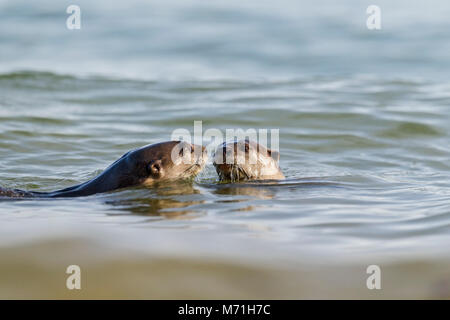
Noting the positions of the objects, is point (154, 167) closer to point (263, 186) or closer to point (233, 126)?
point (263, 186)

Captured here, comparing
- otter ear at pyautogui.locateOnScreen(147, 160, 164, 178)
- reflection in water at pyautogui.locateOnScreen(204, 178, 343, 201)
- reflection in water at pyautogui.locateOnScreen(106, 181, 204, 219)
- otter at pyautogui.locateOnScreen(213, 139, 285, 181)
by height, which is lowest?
reflection in water at pyautogui.locateOnScreen(106, 181, 204, 219)

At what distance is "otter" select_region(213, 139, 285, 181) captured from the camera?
6.73 meters

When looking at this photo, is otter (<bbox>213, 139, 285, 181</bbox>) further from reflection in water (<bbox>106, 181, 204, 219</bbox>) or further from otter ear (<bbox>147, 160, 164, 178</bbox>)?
otter ear (<bbox>147, 160, 164, 178</bbox>)

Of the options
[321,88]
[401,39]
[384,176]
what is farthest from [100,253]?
[401,39]

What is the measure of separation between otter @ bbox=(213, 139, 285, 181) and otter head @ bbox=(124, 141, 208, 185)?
273 millimetres

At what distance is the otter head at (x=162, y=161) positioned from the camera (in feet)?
21.2

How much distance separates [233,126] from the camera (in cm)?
1060

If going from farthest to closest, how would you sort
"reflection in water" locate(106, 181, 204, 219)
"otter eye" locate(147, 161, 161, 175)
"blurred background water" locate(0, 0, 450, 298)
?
"otter eye" locate(147, 161, 161, 175), "reflection in water" locate(106, 181, 204, 219), "blurred background water" locate(0, 0, 450, 298)

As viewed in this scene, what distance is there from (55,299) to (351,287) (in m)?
1.56

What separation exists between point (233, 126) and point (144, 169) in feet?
13.9

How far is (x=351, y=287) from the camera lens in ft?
13.9

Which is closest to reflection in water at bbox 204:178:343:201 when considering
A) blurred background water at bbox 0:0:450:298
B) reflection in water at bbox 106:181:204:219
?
blurred background water at bbox 0:0:450:298

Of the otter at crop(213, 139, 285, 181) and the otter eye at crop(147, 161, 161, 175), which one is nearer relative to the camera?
the otter eye at crop(147, 161, 161, 175)

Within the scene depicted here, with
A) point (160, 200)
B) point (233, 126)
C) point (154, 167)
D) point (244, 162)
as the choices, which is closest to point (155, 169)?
point (154, 167)
